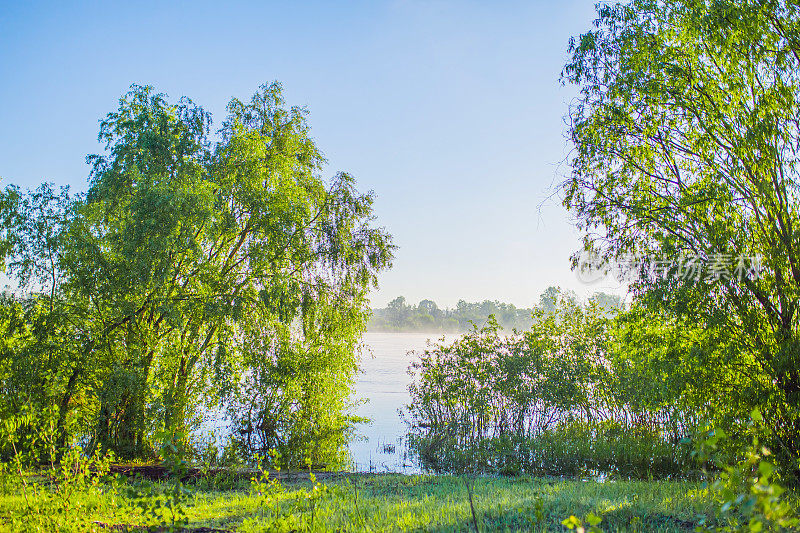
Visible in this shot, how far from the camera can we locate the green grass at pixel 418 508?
505cm

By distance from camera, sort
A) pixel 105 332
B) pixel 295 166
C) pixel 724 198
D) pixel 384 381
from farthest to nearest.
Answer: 1. pixel 384 381
2. pixel 295 166
3. pixel 105 332
4. pixel 724 198

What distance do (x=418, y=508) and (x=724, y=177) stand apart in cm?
628

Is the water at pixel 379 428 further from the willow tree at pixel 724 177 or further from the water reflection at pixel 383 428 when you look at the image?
the willow tree at pixel 724 177

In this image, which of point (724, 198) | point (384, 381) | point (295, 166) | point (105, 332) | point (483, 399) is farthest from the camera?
point (384, 381)

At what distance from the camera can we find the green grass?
5051 millimetres

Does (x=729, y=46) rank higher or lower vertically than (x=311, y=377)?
higher

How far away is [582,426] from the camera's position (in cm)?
1210

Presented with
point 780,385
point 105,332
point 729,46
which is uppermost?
point 729,46

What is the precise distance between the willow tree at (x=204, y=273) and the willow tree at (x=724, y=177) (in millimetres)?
7782

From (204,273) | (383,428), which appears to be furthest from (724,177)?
(383,428)

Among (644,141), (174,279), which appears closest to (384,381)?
(174,279)

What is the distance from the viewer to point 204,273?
12.6 m

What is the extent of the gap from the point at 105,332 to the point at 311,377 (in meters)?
5.00

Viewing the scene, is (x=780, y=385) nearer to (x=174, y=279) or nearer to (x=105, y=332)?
(x=174, y=279)
